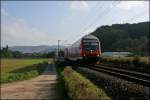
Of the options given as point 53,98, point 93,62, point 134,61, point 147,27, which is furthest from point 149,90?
point 147,27

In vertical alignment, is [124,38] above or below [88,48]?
above

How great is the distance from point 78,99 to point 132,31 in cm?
13059

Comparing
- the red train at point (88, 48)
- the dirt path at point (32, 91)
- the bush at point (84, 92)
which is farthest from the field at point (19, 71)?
the bush at point (84, 92)

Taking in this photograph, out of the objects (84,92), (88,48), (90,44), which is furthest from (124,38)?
(84,92)

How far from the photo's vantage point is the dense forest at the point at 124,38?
68.2 m

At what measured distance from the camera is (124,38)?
106m

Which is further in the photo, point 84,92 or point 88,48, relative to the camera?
point 88,48

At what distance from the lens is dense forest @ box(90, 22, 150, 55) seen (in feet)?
224

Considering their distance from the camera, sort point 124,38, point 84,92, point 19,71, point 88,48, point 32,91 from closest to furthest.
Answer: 1. point 84,92
2. point 32,91
3. point 88,48
4. point 19,71
5. point 124,38

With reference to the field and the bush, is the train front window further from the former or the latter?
the bush

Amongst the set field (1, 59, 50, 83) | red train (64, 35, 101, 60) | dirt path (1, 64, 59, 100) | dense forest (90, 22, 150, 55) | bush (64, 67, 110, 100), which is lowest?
field (1, 59, 50, 83)


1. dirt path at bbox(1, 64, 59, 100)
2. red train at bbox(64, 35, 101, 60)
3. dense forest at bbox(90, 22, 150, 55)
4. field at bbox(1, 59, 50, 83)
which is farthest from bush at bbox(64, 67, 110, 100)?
dense forest at bbox(90, 22, 150, 55)

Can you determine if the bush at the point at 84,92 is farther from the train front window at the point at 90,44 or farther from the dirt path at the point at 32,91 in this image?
the train front window at the point at 90,44

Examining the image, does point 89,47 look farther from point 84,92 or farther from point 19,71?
point 84,92
